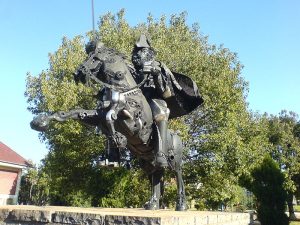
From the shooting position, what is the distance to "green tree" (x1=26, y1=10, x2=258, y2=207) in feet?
53.4

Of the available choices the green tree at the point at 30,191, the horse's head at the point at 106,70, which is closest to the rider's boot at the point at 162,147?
the horse's head at the point at 106,70

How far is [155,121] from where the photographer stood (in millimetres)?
6234

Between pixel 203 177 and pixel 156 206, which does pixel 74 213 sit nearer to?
pixel 156 206

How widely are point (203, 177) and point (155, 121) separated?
37.5 ft

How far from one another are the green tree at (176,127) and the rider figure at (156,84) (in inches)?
354

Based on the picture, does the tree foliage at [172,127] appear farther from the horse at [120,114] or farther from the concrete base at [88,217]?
the concrete base at [88,217]

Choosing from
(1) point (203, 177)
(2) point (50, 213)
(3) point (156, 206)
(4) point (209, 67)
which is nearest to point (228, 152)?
(1) point (203, 177)

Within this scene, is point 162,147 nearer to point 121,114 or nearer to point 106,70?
point 121,114

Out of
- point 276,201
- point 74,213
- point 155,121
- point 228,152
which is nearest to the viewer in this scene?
point 74,213

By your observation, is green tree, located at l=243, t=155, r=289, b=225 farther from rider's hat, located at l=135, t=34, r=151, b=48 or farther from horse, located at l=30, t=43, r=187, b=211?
rider's hat, located at l=135, t=34, r=151, b=48

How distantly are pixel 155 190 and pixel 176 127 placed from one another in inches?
362

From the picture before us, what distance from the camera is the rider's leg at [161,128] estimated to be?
6.13 metres

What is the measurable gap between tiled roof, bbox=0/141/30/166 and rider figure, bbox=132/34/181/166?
58.6 feet

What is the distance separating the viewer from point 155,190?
6.58m
